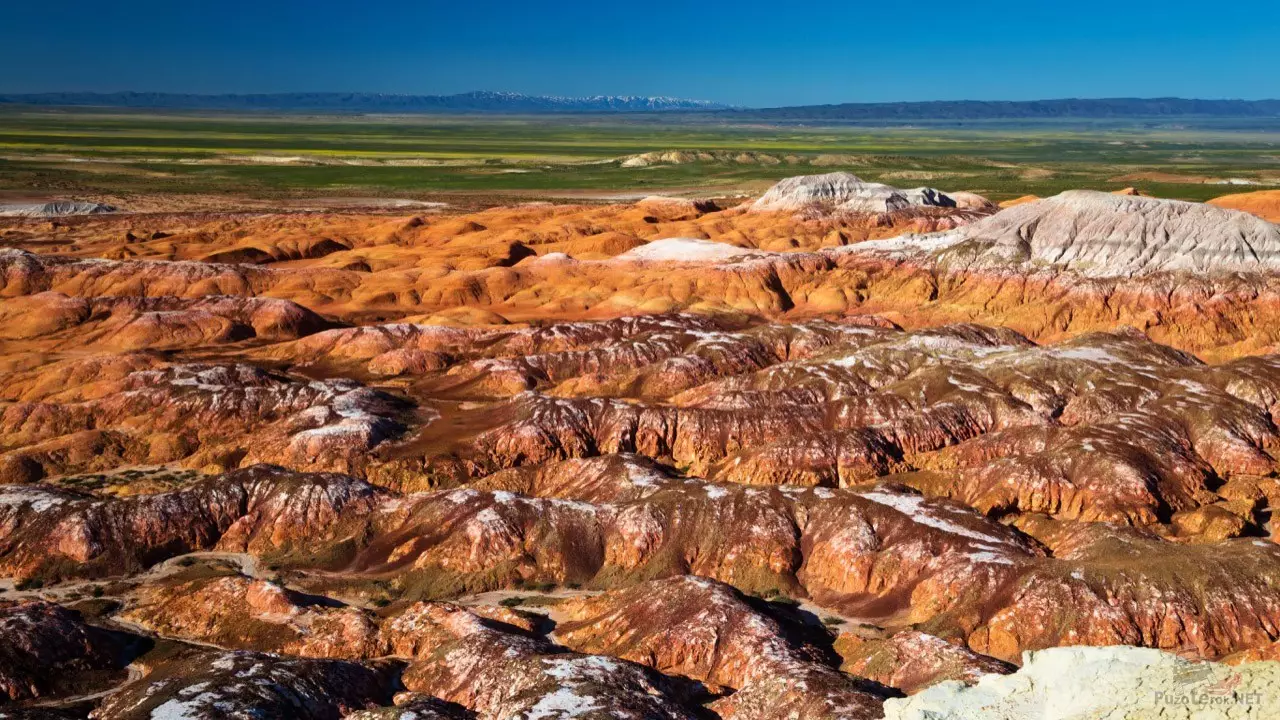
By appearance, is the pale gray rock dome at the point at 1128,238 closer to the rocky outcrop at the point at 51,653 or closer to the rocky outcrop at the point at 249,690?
the rocky outcrop at the point at 249,690

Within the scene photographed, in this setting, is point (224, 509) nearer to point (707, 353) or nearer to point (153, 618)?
point (153, 618)

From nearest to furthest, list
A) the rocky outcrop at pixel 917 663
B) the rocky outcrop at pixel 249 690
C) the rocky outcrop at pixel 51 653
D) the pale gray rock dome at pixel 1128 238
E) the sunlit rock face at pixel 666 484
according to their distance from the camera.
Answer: the rocky outcrop at pixel 249 690 → the rocky outcrop at pixel 917 663 → the sunlit rock face at pixel 666 484 → the rocky outcrop at pixel 51 653 → the pale gray rock dome at pixel 1128 238

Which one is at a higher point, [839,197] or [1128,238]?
[839,197]

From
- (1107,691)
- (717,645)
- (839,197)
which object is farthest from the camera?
(839,197)

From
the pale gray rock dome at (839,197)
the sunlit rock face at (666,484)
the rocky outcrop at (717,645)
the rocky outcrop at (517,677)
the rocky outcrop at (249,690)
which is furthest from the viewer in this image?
the pale gray rock dome at (839,197)

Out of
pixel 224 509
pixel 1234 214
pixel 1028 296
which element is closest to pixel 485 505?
pixel 224 509

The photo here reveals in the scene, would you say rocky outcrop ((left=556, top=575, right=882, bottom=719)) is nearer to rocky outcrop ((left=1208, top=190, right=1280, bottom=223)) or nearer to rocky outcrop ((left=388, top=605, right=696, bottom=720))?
rocky outcrop ((left=388, top=605, right=696, bottom=720))

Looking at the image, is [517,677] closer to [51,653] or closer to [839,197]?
[51,653]

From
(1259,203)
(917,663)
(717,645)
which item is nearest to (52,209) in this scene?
(717,645)

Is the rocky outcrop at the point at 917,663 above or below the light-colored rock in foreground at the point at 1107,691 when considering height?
below

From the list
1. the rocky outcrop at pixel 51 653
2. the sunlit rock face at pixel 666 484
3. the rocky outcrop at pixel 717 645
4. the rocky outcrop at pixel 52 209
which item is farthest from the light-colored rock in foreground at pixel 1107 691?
the rocky outcrop at pixel 52 209
